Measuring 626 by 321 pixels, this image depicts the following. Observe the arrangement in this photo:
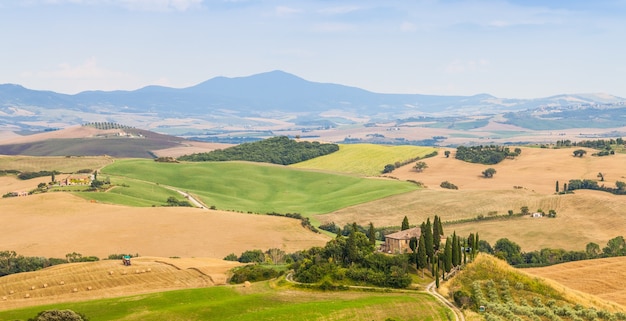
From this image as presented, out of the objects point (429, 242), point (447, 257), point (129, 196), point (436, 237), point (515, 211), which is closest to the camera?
point (447, 257)

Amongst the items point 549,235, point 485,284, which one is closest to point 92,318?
point 485,284

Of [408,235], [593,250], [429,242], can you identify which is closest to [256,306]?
[429,242]

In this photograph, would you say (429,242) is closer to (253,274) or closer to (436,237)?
(436,237)

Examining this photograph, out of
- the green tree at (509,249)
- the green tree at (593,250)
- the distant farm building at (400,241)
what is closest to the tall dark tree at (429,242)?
the distant farm building at (400,241)

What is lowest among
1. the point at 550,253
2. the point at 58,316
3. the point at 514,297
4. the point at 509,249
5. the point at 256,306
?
the point at 509,249

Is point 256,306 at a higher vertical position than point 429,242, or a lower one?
lower

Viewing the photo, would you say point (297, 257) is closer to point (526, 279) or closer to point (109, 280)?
point (109, 280)

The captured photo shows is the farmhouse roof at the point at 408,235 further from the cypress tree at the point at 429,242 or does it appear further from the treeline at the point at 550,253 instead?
the treeline at the point at 550,253

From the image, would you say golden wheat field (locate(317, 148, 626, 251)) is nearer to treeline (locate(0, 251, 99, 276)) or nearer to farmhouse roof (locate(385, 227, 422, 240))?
farmhouse roof (locate(385, 227, 422, 240))
